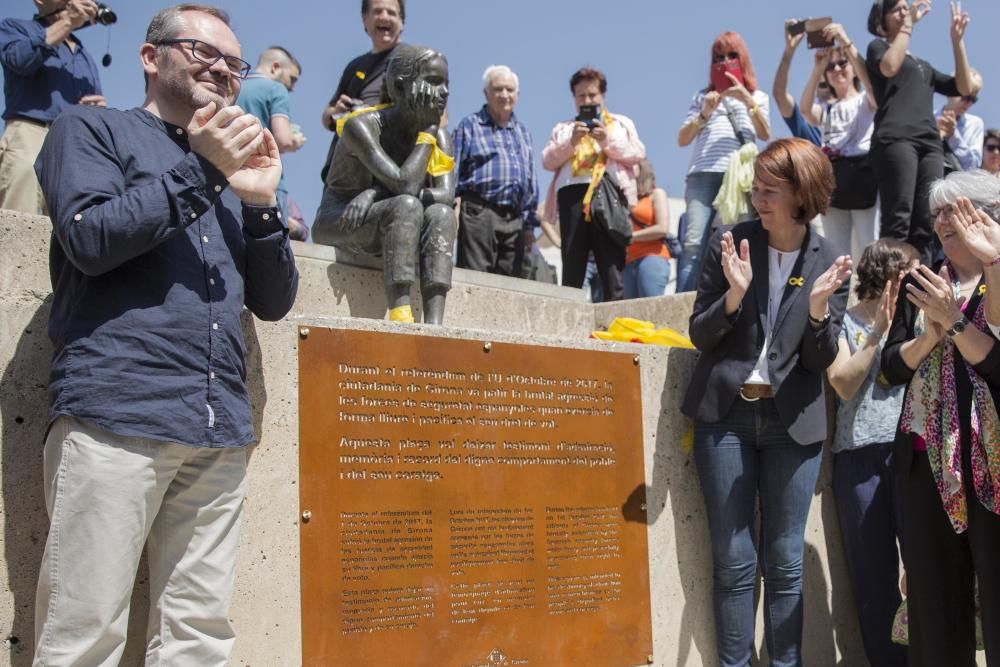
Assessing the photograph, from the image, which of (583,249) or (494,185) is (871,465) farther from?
(494,185)

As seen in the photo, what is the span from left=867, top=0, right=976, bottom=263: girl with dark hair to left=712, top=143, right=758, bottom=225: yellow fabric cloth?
0.73m

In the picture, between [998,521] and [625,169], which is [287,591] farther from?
[625,169]

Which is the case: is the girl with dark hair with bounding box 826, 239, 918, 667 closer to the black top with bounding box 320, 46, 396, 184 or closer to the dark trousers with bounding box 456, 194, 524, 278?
the dark trousers with bounding box 456, 194, 524, 278

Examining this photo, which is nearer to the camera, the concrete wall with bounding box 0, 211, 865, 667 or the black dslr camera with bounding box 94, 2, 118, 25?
the concrete wall with bounding box 0, 211, 865, 667

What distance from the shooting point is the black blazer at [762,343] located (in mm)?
4102

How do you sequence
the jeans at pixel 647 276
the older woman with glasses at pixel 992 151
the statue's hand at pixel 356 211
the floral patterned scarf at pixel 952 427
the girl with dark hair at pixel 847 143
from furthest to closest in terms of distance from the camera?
the older woman with glasses at pixel 992 151 < the jeans at pixel 647 276 < the girl with dark hair at pixel 847 143 < the statue's hand at pixel 356 211 < the floral patterned scarf at pixel 952 427

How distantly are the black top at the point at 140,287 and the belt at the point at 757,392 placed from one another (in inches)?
83.5

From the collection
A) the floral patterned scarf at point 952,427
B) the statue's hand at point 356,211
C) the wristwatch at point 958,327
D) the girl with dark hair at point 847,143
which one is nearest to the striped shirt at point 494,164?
the statue's hand at point 356,211

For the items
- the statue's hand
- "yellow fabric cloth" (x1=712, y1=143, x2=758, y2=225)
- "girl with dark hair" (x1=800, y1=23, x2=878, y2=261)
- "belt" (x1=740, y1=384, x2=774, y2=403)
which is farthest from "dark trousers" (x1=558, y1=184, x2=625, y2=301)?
"belt" (x1=740, y1=384, x2=774, y2=403)

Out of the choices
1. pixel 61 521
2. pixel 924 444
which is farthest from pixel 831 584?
pixel 61 521

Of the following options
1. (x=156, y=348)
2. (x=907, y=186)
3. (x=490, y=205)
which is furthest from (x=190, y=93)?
→ (x=907, y=186)

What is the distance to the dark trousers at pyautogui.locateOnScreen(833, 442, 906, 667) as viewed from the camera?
4.67 meters

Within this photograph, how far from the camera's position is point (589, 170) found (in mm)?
6613

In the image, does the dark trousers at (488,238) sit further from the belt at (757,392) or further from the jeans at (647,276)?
the belt at (757,392)
